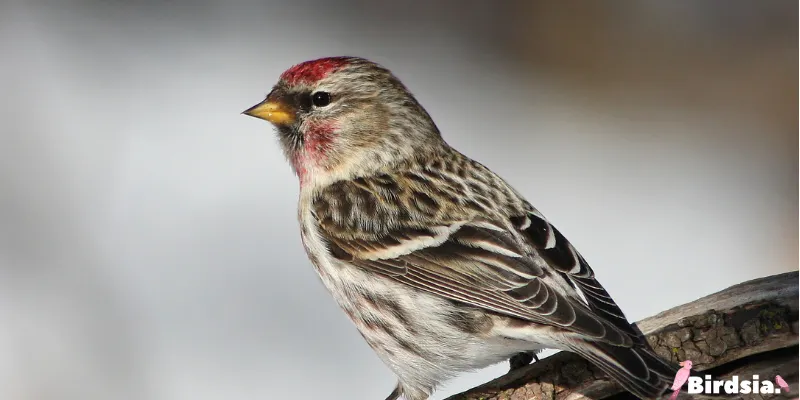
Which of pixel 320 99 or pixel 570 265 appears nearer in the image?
pixel 570 265

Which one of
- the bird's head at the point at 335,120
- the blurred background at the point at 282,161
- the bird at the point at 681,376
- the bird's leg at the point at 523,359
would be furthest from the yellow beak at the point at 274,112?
the bird at the point at 681,376

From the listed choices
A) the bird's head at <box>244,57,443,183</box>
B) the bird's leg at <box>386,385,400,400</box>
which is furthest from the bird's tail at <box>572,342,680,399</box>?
the bird's head at <box>244,57,443,183</box>

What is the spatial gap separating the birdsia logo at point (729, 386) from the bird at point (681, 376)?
0.02 m

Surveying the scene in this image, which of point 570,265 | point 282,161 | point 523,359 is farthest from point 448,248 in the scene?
point 282,161

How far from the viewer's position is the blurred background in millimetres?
4043

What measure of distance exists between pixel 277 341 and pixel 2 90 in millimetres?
2207

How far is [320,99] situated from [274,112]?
0.47ft

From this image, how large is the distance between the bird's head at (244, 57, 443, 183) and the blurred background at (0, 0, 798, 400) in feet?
3.37

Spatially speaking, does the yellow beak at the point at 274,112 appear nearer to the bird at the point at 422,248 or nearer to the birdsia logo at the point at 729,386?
the bird at the point at 422,248

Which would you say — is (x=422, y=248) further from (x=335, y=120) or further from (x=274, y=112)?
(x=274, y=112)

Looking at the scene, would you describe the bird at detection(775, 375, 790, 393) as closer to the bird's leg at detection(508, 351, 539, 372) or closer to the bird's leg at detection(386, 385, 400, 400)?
the bird's leg at detection(508, 351, 539, 372)

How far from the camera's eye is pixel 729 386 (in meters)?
2.28

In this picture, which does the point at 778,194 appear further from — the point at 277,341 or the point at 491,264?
A: the point at 491,264

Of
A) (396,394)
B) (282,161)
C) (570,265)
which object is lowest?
(396,394)
